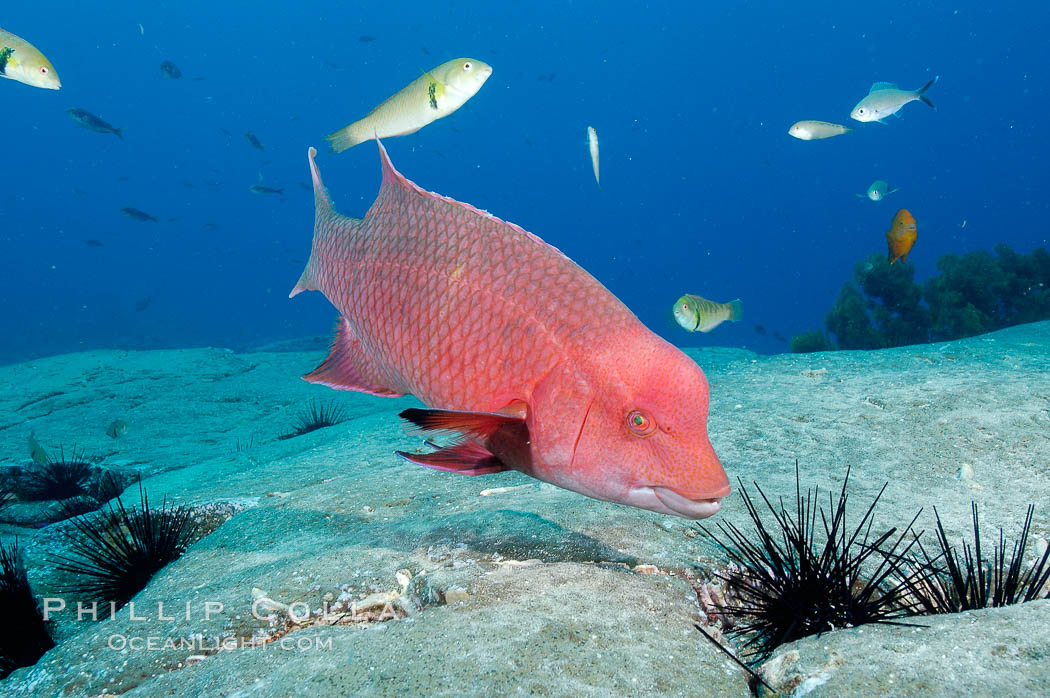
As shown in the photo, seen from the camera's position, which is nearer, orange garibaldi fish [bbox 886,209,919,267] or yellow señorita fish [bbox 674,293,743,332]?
orange garibaldi fish [bbox 886,209,919,267]

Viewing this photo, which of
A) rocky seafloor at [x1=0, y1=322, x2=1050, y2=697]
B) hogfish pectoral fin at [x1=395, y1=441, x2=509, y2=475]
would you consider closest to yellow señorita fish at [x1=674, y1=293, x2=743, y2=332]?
rocky seafloor at [x1=0, y1=322, x2=1050, y2=697]

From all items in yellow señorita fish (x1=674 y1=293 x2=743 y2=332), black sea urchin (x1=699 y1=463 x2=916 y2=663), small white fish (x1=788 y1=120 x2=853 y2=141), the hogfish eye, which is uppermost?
small white fish (x1=788 y1=120 x2=853 y2=141)

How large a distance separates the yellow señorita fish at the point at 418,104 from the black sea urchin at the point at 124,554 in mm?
2769

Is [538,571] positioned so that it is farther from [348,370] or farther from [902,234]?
[902,234]

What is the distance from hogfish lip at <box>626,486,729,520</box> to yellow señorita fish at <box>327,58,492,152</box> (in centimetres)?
287

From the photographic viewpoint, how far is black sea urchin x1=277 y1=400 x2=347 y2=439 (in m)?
8.16

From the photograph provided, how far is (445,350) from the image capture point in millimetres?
1642

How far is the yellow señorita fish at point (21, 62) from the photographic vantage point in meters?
4.29

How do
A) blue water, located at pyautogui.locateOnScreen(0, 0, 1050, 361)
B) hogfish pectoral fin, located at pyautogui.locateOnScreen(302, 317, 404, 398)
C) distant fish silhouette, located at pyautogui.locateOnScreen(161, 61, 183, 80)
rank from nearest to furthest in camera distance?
1. hogfish pectoral fin, located at pyautogui.locateOnScreen(302, 317, 404, 398)
2. distant fish silhouette, located at pyautogui.locateOnScreen(161, 61, 183, 80)
3. blue water, located at pyautogui.locateOnScreen(0, 0, 1050, 361)

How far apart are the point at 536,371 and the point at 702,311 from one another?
6.40m

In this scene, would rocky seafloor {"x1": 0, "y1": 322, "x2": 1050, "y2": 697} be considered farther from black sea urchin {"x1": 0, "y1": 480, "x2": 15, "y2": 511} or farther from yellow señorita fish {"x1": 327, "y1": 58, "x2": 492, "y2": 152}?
yellow señorita fish {"x1": 327, "y1": 58, "x2": 492, "y2": 152}

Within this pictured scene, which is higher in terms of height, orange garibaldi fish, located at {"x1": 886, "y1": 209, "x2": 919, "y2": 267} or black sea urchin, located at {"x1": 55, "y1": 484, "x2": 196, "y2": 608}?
orange garibaldi fish, located at {"x1": 886, "y1": 209, "x2": 919, "y2": 267}

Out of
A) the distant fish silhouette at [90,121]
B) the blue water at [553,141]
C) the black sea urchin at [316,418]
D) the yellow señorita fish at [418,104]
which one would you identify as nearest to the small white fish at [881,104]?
the yellow señorita fish at [418,104]

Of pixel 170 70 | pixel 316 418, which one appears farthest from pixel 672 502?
pixel 170 70
